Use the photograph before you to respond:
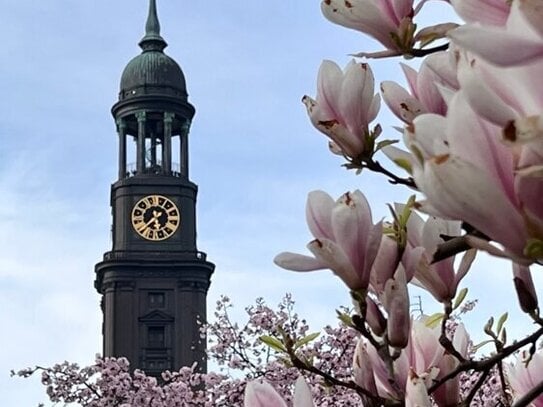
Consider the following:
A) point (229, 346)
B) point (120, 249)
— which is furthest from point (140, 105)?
point (229, 346)

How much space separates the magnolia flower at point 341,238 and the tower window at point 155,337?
106 feet

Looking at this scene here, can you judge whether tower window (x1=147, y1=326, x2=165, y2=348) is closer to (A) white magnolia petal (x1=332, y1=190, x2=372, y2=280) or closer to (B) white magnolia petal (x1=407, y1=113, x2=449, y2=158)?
(A) white magnolia petal (x1=332, y1=190, x2=372, y2=280)

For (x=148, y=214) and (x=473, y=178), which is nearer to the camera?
(x=473, y=178)

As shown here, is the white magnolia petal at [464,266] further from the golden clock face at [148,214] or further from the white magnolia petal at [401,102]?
the golden clock face at [148,214]

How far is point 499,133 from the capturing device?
66cm

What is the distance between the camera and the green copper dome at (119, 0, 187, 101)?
3378cm

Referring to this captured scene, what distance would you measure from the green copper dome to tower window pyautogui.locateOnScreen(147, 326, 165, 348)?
689 cm

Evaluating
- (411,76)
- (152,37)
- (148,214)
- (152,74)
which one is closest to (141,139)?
(152,74)

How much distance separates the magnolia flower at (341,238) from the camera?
981 millimetres

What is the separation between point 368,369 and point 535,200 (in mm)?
441

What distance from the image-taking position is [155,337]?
33250mm

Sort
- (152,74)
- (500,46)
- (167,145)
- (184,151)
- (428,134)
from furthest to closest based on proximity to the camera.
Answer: (152,74) < (184,151) < (167,145) < (428,134) < (500,46)

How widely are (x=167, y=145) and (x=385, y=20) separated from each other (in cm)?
3248

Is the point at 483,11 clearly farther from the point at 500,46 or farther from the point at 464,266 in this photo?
the point at 464,266
